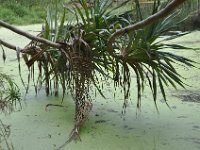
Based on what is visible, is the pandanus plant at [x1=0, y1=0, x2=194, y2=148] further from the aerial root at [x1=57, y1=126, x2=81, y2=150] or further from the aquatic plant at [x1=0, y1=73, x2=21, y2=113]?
the aquatic plant at [x1=0, y1=73, x2=21, y2=113]

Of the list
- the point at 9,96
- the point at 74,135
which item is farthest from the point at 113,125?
the point at 9,96

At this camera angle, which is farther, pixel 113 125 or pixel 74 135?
pixel 113 125

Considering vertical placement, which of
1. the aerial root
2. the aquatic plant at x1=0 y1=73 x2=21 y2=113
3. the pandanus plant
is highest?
the pandanus plant

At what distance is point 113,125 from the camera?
6.52ft

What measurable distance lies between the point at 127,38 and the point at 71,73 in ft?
1.02

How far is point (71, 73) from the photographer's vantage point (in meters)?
1.92

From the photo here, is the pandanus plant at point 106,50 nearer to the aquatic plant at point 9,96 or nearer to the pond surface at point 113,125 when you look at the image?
the pond surface at point 113,125

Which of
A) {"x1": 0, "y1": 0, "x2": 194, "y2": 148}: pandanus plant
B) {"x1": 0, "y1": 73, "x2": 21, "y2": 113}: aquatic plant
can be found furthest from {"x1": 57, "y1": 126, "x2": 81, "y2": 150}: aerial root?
{"x1": 0, "y1": 73, "x2": 21, "y2": 113}: aquatic plant

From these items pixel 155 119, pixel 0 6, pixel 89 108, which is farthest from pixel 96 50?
pixel 0 6

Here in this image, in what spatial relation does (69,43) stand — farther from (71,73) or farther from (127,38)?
(127,38)

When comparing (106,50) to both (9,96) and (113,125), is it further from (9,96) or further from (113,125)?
(9,96)

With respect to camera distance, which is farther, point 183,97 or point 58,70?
point 183,97

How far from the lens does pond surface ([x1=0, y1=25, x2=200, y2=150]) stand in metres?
1.77

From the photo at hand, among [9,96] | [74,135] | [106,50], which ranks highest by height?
[106,50]
